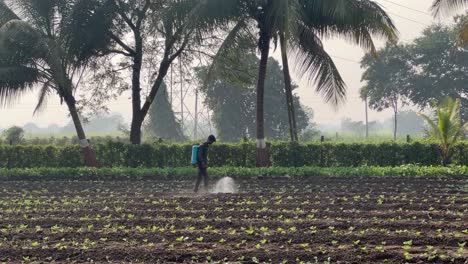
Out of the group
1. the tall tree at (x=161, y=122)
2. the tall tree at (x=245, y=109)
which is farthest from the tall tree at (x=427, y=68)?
the tall tree at (x=161, y=122)

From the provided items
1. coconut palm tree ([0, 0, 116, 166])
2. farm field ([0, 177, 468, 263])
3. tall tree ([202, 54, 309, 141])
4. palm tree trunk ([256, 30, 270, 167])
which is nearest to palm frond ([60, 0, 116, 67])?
coconut palm tree ([0, 0, 116, 166])

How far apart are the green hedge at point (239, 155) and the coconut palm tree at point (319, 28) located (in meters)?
2.44

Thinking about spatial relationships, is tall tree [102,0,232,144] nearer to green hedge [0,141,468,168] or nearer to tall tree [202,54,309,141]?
green hedge [0,141,468,168]

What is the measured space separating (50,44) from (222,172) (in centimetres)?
653

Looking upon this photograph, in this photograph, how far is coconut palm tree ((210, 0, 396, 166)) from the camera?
1695 centimetres

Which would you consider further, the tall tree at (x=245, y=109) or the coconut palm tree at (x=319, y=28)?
the tall tree at (x=245, y=109)

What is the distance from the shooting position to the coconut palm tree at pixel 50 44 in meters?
18.9

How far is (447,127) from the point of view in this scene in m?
18.5

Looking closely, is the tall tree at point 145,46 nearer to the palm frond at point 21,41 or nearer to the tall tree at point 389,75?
the palm frond at point 21,41

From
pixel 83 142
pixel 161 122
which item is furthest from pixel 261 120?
pixel 161 122

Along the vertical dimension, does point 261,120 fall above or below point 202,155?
above

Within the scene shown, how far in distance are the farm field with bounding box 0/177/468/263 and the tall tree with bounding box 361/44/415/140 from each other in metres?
28.3

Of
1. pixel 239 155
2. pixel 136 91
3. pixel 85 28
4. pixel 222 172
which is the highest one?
pixel 85 28

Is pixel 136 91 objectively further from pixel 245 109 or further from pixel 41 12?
pixel 245 109
